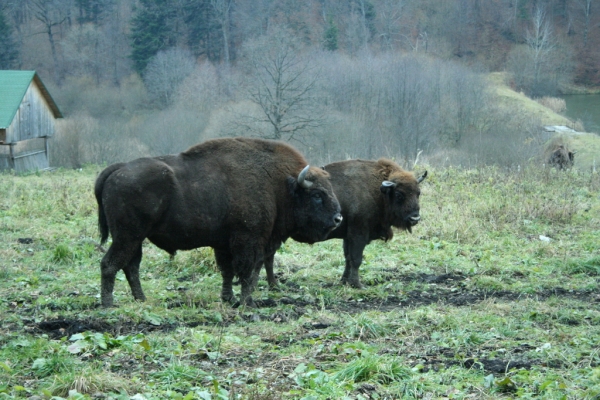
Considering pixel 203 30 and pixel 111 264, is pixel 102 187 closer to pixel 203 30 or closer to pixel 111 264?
pixel 111 264

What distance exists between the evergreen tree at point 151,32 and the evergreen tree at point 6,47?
1267 centimetres

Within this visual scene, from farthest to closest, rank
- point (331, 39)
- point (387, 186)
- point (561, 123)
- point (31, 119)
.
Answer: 1. point (331, 39)
2. point (561, 123)
3. point (31, 119)
4. point (387, 186)

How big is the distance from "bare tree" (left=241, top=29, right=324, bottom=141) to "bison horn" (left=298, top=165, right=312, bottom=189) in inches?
1367

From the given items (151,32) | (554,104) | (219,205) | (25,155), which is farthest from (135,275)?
(151,32)

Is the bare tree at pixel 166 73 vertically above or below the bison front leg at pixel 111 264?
→ above

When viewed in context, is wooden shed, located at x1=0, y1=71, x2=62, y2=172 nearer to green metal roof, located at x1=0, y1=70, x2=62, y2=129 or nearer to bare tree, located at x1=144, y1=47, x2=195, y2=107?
green metal roof, located at x1=0, y1=70, x2=62, y2=129

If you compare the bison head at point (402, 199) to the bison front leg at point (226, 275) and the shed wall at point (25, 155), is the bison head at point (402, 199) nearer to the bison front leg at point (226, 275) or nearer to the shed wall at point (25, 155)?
the bison front leg at point (226, 275)

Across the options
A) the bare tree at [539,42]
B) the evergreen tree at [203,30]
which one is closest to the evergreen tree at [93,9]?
the evergreen tree at [203,30]

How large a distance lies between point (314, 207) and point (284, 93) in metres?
39.1

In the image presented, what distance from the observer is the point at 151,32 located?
70188 mm

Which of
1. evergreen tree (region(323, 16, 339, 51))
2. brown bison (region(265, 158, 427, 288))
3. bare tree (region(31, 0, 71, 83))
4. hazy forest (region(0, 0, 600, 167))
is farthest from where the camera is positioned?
bare tree (region(31, 0, 71, 83))

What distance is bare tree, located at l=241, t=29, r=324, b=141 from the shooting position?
46469 mm

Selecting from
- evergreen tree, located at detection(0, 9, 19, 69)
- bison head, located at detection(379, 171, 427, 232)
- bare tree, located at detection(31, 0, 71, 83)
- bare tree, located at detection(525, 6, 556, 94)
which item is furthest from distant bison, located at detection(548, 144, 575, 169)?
bare tree, located at detection(31, 0, 71, 83)

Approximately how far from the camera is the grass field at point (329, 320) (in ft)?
19.4
